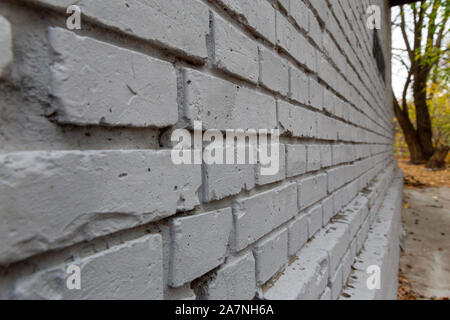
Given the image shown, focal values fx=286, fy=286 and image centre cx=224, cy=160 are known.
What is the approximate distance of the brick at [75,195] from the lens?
44 cm

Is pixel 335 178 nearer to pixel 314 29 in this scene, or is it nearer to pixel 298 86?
pixel 298 86

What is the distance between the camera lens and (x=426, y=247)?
4660mm

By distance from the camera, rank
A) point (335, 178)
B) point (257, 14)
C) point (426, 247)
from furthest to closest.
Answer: point (426, 247) < point (335, 178) < point (257, 14)

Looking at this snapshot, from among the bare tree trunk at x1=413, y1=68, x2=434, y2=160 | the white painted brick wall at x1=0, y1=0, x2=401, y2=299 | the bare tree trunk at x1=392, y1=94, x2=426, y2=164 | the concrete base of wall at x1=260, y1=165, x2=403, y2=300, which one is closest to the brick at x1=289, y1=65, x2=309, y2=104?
the white painted brick wall at x1=0, y1=0, x2=401, y2=299

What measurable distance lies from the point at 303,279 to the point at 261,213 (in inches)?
14.8

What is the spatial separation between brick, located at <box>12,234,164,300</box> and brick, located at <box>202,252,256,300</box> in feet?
0.70

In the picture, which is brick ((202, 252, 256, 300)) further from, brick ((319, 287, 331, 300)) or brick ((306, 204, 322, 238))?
brick ((306, 204, 322, 238))

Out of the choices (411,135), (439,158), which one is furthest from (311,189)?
(411,135)

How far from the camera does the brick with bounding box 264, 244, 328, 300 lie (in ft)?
3.64

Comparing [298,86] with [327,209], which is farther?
[327,209]

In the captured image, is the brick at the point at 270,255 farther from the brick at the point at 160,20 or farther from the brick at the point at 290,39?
the brick at the point at 290,39

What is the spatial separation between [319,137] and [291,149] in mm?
498

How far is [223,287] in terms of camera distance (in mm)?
885
